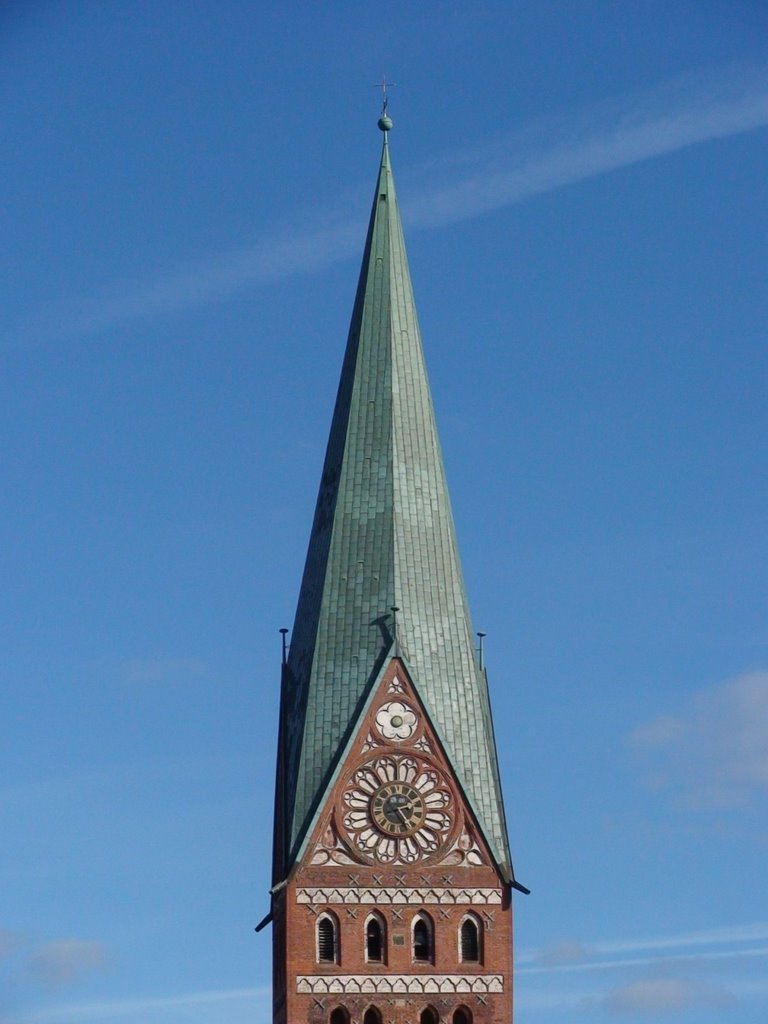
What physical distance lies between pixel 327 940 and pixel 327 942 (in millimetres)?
50

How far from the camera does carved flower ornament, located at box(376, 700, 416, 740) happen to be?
80.9 meters

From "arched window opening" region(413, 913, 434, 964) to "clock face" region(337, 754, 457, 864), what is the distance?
1.49 m

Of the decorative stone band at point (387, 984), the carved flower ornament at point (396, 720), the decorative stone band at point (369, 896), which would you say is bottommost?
the decorative stone band at point (387, 984)

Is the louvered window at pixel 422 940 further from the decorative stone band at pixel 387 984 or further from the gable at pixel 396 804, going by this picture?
the gable at pixel 396 804

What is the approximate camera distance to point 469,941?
3130 inches

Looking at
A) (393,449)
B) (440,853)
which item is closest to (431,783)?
(440,853)

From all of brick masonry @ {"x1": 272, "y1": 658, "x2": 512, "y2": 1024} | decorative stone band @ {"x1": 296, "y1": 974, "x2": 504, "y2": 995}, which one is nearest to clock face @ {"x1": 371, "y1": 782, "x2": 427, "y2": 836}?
brick masonry @ {"x1": 272, "y1": 658, "x2": 512, "y2": 1024}

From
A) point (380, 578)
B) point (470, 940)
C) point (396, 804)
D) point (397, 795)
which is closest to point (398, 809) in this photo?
point (396, 804)

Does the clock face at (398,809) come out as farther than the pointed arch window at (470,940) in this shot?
Yes

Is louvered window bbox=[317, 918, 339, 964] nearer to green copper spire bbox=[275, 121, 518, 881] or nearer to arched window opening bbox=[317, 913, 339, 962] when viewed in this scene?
arched window opening bbox=[317, 913, 339, 962]

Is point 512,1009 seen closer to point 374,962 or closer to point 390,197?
point 374,962

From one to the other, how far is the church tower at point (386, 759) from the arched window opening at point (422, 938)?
35 mm

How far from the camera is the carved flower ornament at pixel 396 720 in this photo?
80875 millimetres

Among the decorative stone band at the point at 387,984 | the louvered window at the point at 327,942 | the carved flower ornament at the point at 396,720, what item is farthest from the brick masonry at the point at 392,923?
the carved flower ornament at the point at 396,720
